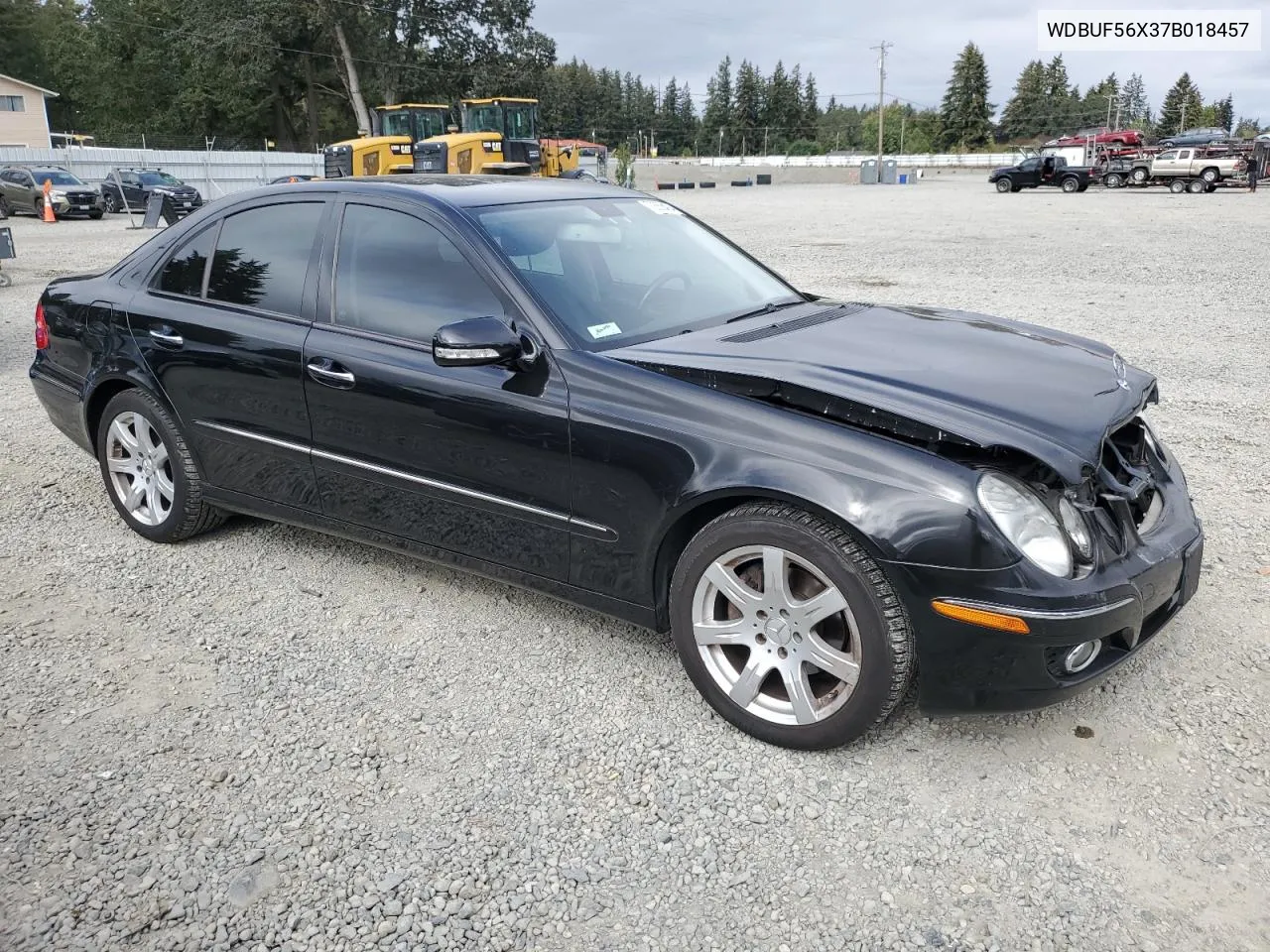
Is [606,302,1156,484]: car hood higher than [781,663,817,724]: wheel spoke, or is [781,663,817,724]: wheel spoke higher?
[606,302,1156,484]: car hood

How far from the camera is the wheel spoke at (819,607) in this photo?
9.07 ft

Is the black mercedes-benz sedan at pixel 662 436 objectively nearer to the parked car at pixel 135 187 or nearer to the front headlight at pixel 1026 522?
the front headlight at pixel 1026 522

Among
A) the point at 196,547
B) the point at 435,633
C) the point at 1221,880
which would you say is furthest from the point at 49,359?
the point at 1221,880

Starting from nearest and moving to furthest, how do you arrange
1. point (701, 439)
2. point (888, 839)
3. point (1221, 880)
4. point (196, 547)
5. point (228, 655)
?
point (1221, 880) < point (888, 839) < point (701, 439) < point (228, 655) < point (196, 547)

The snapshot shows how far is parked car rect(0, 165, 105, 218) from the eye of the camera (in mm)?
28234

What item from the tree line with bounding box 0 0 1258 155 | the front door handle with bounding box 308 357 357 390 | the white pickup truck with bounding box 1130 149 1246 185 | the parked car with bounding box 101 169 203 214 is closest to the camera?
the front door handle with bounding box 308 357 357 390

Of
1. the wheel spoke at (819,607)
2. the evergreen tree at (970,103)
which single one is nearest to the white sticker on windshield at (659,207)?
the wheel spoke at (819,607)

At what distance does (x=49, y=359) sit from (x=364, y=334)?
218cm

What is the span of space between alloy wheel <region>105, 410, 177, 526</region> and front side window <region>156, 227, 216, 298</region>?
1.98 feet

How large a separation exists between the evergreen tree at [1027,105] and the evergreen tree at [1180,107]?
14.9 meters

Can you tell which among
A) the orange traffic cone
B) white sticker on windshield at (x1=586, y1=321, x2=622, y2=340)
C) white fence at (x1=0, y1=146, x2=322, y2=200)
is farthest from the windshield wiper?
white fence at (x1=0, y1=146, x2=322, y2=200)

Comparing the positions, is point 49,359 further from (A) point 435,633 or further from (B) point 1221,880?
(B) point 1221,880

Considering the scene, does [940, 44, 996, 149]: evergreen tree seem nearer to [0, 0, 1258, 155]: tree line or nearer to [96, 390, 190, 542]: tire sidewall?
[0, 0, 1258, 155]: tree line

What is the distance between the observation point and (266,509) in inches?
165
